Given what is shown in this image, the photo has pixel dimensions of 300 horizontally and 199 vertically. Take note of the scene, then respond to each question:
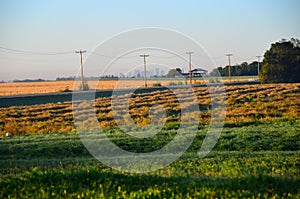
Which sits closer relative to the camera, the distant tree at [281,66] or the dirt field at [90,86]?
the dirt field at [90,86]

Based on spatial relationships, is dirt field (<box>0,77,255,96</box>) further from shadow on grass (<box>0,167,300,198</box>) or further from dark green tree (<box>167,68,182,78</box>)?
shadow on grass (<box>0,167,300,198</box>)

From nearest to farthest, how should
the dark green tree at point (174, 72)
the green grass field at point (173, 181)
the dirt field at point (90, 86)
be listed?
1. the green grass field at point (173, 181)
2. the dark green tree at point (174, 72)
3. the dirt field at point (90, 86)

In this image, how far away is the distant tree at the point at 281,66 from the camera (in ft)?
268

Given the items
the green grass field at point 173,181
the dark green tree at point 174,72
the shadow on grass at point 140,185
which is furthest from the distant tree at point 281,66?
the shadow on grass at point 140,185

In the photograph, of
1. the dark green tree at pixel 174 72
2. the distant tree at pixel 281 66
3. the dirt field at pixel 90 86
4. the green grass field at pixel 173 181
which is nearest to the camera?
the green grass field at pixel 173 181

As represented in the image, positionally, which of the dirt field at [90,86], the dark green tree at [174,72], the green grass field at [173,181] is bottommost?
the green grass field at [173,181]

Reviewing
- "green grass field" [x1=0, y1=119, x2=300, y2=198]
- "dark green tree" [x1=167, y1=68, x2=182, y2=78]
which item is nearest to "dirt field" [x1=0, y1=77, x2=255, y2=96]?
"dark green tree" [x1=167, y1=68, x2=182, y2=78]

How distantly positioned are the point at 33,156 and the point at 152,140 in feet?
16.8

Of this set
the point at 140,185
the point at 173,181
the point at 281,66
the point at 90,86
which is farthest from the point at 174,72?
the point at 281,66

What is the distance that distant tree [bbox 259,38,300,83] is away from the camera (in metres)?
81.8

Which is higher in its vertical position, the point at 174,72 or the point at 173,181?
the point at 174,72

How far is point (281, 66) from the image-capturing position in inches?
3246

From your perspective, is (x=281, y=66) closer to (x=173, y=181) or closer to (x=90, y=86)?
(x=90, y=86)

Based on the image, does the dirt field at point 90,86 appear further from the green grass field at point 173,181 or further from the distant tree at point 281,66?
the distant tree at point 281,66
